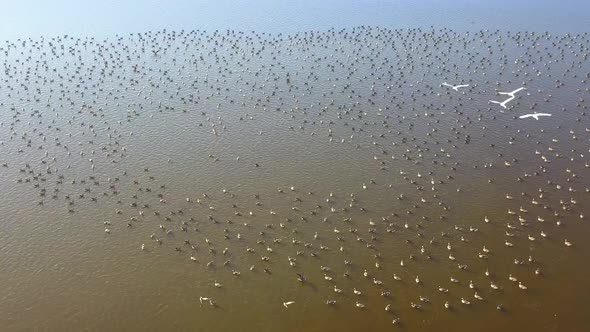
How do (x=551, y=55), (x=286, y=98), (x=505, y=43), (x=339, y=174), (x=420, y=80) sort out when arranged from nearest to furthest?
(x=339, y=174), (x=286, y=98), (x=420, y=80), (x=551, y=55), (x=505, y=43)

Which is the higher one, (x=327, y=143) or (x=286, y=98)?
(x=286, y=98)

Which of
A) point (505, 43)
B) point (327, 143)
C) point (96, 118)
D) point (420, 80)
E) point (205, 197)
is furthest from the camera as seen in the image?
point (505, 43)

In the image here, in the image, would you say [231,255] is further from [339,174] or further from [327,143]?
[327,143]

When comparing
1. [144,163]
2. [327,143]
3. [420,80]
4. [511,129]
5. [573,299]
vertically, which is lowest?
[573,299]

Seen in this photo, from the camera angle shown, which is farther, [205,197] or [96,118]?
[96,118]

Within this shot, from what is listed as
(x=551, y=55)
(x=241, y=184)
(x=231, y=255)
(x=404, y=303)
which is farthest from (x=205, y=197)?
(x=551, y=55)

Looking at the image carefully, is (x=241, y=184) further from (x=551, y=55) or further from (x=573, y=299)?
(x=551, y=55)

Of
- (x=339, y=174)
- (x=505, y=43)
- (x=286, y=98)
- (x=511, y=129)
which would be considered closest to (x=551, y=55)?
(x=505, y=43)
